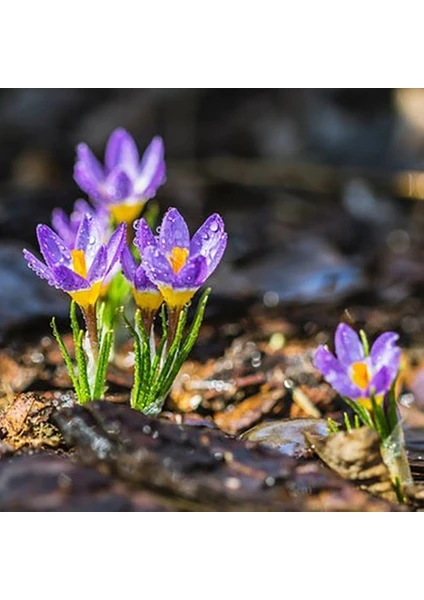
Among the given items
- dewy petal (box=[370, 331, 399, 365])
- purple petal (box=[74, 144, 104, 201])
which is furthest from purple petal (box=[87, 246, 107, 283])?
purple petal (box=[74, 144, 104, 201])

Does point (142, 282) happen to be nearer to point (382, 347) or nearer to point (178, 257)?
point (178, 257)

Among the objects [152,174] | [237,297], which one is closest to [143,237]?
[152,174]

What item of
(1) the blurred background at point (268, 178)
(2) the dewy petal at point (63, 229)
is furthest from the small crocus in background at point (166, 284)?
(1) the blurred background at point (268, 178)

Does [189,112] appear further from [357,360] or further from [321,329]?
[357,360]

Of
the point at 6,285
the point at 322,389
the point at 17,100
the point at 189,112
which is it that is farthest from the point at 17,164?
the point at 322,389

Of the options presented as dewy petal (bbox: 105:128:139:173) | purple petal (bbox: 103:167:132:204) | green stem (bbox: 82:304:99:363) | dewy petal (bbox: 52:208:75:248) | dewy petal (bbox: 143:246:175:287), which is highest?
dewy petal (bbox: 105:128:139:173)

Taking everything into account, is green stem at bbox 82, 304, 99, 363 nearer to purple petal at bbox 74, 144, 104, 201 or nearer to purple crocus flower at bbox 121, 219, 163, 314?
purple crocus flower at bbox 121, 219, 163, 314

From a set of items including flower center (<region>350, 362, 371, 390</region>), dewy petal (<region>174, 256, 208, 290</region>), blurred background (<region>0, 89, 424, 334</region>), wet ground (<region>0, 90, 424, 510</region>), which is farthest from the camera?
blurred background (<region>0, 89, 424, 334</region>)

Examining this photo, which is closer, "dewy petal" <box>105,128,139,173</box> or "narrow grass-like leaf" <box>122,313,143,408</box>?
"narrow grass-like leaf" <box>122,313,143,408</box>
